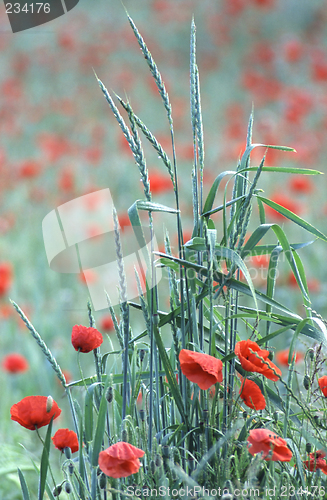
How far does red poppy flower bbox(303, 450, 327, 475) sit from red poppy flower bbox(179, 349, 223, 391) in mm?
113

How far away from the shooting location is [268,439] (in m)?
0.37

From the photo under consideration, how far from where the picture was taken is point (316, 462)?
1.42 ft

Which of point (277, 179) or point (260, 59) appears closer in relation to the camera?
point (277, 179)

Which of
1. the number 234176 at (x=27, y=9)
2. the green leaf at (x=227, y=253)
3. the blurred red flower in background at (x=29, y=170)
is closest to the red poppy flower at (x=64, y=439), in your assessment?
the green leaf at (x=227, y=253)

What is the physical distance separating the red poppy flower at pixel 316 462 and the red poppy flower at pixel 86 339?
22 centimetres

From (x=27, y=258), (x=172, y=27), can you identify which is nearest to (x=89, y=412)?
(x=27, y=258)

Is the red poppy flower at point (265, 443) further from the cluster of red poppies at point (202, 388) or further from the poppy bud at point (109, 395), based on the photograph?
the poppy bud at point (109, 395)

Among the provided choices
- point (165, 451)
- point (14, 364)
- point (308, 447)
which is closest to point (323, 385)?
point (308, 447)

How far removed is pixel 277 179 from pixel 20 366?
164cm

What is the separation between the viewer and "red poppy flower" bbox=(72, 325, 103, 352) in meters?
0.48

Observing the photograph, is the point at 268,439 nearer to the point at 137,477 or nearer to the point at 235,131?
the point at 137,477

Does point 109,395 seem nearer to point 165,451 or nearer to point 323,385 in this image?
point 165,451

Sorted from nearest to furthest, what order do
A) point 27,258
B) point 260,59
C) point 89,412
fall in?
point 89,412, point 27,258, point 260,59

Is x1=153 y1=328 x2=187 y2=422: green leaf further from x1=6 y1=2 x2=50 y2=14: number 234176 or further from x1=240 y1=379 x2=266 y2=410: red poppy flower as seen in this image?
x1=6 y1=2 x2=50 y2=14: number 234176
